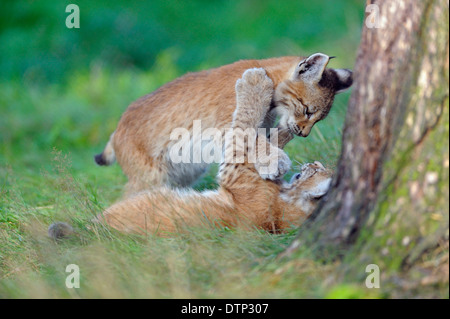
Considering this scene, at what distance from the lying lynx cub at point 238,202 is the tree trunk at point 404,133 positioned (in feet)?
3.58

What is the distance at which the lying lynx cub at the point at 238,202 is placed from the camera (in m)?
3.91

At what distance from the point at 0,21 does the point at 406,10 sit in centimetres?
1149

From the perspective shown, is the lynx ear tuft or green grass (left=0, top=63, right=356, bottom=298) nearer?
green grass (left=0, top=63, right=356, bottom=298)

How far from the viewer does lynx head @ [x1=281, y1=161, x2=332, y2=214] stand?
13.5 ft

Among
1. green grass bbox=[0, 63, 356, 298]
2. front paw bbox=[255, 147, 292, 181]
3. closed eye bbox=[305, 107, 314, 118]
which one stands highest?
closed eye bbox=[305, 107, 314, 118]

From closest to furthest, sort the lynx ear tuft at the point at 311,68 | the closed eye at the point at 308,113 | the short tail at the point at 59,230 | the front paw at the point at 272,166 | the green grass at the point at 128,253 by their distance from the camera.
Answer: the green grass at the point at 128,253, the short tail at the point at 59,230, the front paw at the point at 272,166, the lynx ear tuft at the point at 311,68, the closed eye at the point at 308,113

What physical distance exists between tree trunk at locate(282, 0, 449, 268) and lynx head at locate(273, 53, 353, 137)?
A: 1860 millimetres

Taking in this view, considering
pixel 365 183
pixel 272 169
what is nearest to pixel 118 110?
pixel 272 169

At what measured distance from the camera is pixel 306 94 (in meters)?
4.91

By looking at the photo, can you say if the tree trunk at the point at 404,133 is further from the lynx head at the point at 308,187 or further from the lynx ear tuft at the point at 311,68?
the lynx ear tuft at the point at 311,68

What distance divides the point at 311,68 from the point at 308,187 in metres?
1.09

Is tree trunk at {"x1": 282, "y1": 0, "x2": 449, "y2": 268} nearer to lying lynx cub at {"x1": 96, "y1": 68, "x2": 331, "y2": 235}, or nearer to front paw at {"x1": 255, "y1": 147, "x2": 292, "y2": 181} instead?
lying lynx cub at {"x1": 96, "y1": 68, "x2": 331, "y2": 235}

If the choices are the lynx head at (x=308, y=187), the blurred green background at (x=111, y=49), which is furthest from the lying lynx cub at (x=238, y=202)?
the blurred green background at (x=111, y=49)

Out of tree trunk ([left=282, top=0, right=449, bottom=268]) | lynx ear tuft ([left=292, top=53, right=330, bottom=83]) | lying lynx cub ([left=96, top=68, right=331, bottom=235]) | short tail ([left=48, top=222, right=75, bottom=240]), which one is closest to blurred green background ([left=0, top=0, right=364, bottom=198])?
lynx ear tuft ([left=292, top=53, right=330, bottom=83])
